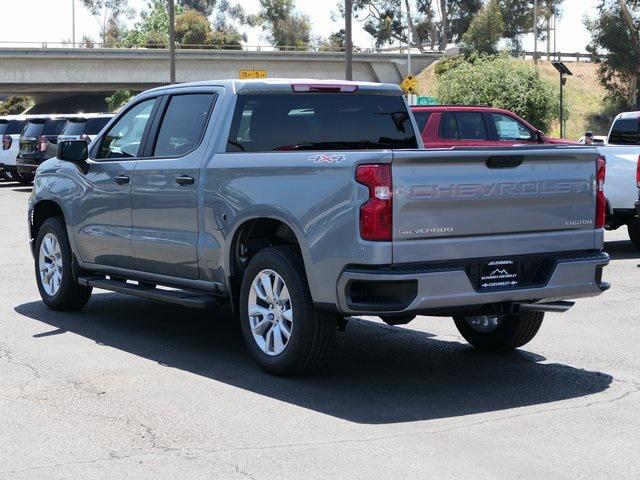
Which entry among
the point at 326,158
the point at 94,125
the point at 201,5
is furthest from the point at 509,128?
the point at 201,5

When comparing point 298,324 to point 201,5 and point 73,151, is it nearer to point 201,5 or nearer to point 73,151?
point 73,151

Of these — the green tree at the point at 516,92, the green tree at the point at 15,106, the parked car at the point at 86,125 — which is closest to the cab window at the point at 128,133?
the parked car at the point at 86,125

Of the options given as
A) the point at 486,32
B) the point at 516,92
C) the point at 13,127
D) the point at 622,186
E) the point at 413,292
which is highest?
the point at 486,32

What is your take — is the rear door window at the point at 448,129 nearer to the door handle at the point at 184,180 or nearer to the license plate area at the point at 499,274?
the door handle at the point at 184,180

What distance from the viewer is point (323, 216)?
267 inches

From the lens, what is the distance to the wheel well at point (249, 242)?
7555mm

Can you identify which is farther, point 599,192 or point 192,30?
point 192,30

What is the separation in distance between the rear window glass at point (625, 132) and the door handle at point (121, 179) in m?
9.75

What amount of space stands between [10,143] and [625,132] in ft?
68.4

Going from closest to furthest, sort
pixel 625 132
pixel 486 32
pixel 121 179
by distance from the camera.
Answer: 1. pixel 121 179
2. pixel 625 132
3. pixel 486 32

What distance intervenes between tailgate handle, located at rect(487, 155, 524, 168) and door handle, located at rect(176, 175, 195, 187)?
225 cm

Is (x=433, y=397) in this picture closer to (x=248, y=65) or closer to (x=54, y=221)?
(x=54, y=221)

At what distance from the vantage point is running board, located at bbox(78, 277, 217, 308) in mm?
7879

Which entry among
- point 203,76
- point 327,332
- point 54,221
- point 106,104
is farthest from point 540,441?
point 106,104
